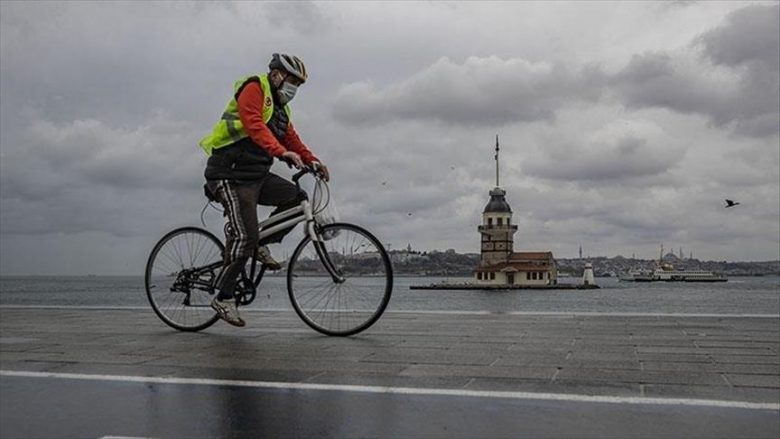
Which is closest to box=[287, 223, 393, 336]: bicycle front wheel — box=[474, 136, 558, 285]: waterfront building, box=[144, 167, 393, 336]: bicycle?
box=[144, 167, 393, 336]: bicycle

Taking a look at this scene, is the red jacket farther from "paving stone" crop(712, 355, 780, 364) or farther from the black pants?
"paving stone" crop(712, 355, 780, 364)

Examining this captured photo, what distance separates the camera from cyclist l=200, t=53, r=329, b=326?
622 cm

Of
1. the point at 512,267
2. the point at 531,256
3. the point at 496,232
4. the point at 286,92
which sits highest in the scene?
the point at 496,232

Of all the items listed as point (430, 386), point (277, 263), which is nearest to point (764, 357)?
point (430, 386)

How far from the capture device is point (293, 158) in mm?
6211

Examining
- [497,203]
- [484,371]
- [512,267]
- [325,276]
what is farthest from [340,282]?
[497,203]

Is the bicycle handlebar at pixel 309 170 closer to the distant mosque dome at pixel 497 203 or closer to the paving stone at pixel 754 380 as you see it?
the paving stone at pixel 754 380

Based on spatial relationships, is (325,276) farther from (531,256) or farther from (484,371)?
(531,256)

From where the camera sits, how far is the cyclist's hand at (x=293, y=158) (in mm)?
6188

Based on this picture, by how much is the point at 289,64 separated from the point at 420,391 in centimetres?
324

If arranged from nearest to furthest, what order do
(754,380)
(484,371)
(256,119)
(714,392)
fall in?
(714,392), (754,380), (484,371), (256,119)

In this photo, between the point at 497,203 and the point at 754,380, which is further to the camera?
the point at 497,203

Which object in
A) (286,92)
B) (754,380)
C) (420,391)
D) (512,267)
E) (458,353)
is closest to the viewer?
(420,391)

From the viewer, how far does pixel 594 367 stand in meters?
4.57
